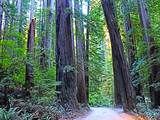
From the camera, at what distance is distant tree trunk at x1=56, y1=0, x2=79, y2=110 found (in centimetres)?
727

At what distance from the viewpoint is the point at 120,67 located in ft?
28.6

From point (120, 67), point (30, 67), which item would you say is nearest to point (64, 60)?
point (30, 67)

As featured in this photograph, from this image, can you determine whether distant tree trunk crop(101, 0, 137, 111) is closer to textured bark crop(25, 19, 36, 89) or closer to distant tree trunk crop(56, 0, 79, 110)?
distant tree trunk crop(56, 0, 79, 110)

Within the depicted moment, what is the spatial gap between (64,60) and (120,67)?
11.1 ft

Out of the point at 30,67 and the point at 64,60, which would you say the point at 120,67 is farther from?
the point at 30,67

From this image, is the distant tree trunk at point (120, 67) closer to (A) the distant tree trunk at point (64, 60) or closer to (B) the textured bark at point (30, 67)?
(A) the distant tree trunk at point (64, 60)

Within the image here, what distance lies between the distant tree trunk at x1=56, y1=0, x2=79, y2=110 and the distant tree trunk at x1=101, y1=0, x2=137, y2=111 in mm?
2689

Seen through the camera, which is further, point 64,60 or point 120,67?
point 120,67

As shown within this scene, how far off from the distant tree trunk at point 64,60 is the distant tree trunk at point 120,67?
8.82 feet

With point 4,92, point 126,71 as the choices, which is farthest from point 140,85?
point 4,92

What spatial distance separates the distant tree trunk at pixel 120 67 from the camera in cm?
809

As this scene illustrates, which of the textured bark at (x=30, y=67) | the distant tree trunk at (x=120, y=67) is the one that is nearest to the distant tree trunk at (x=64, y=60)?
the textured bark at (x=30, y=67)

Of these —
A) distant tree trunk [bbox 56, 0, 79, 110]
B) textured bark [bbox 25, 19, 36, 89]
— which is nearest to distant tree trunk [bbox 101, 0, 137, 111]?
distant tree trunk [bbox 56, 0, 79, 110]

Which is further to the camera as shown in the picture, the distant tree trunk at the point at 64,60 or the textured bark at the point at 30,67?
the distant tree trunk at the point at 64,60
